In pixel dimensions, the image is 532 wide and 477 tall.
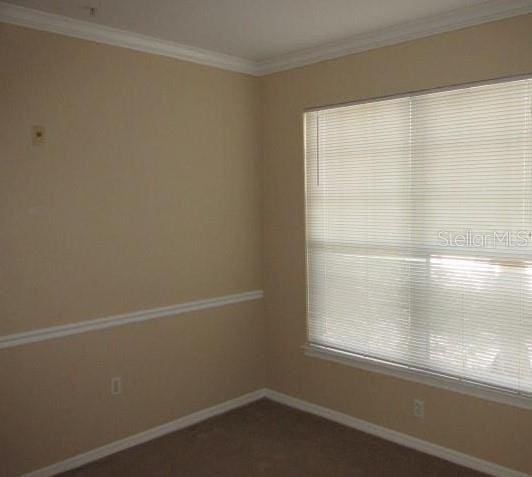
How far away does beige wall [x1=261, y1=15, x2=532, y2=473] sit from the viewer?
3.06 m

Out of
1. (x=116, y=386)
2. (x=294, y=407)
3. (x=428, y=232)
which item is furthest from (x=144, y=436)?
(x=428, y=232)

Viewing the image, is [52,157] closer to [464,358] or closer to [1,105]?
[1,105]

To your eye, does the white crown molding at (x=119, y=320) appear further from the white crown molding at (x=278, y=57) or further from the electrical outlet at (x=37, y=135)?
the white crown molding at (x=278, y=57)

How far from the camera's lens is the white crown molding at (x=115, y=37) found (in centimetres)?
295

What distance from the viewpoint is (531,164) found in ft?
9.59

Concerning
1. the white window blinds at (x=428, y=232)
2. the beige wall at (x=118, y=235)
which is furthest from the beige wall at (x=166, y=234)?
the white window blinds at (x=428, y=232)

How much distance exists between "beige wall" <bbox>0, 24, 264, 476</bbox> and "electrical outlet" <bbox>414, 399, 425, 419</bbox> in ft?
4.50

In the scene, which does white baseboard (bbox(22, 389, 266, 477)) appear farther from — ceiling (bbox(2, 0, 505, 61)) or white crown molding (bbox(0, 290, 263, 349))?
ceiling (bbox(2, 0, 505, 61))

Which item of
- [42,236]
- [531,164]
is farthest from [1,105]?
[531,164]

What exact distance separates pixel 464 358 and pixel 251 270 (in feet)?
5.76

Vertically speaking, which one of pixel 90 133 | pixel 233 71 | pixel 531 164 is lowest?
pixel 531 164

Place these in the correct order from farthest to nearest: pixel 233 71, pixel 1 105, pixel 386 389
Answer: pixel 233 71 → pixel 386 389 → pixel 1 105

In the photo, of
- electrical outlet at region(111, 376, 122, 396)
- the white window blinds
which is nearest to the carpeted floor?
electrical outlet at region(111, 376, 122, 396)

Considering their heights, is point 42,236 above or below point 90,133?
below
